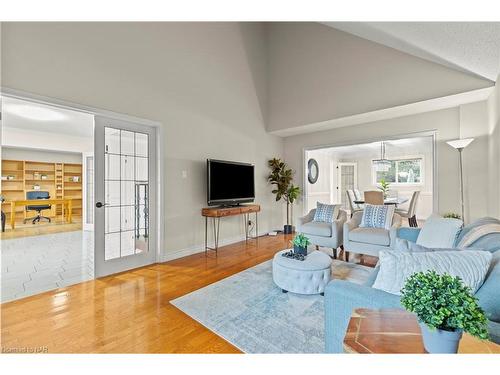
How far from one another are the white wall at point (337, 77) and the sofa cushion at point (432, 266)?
337cm

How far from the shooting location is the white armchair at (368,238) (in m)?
3.30

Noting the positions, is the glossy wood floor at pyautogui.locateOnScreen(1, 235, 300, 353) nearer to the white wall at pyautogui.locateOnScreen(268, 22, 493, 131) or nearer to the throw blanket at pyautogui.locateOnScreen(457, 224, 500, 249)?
the throw blanket at pyautogui.locateOnScreen(457, 224, 500, 249)

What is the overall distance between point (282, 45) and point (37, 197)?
8.62m

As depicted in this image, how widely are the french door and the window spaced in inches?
319

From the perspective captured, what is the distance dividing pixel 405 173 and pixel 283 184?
17.1 ft

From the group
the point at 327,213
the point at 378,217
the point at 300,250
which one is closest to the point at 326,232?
the point at 327,213

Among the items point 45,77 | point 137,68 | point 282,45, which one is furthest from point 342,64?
point 45,77

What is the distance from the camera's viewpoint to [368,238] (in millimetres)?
3418

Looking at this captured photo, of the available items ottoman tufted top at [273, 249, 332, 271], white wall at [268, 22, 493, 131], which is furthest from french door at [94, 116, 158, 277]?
white wall at [268, 22, 493, 131]

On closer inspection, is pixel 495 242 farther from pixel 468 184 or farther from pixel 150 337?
pixel 468 184

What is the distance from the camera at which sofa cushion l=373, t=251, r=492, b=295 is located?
1.19 metres

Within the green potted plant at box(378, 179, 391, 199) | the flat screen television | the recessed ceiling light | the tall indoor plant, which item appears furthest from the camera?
the green potted plant at box(378, 179, 391, 199)

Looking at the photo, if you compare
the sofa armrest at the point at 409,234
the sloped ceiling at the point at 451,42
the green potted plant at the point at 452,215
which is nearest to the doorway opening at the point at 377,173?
the green potted plant at the point at 452,215

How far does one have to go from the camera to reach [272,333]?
1913mm
